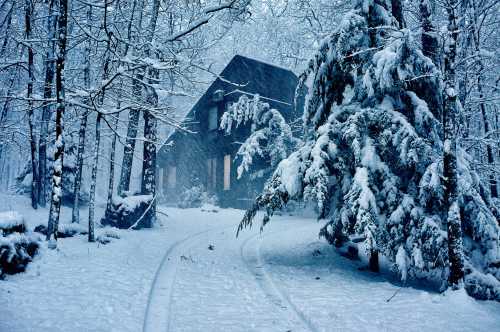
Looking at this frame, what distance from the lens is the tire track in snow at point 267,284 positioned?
516 cm

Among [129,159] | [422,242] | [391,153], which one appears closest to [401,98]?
[391,153]


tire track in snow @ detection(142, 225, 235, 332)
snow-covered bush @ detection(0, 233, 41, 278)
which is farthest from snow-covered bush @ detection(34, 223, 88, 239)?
snow-covered bush @ detection(0, 233, 41, 278)

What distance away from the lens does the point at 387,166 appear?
7434 mm

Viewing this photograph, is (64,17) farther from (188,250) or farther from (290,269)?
(290,269)

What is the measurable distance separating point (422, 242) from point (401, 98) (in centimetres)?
326

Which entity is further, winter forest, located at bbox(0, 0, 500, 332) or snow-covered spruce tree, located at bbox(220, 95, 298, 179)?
snow-covered spruce tree, located at bbox(220, 95, 298, 179)

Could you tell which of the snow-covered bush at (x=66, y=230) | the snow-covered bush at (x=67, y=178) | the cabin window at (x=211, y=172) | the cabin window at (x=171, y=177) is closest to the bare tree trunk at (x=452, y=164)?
the snow-covered bush at (x=66, y=230)

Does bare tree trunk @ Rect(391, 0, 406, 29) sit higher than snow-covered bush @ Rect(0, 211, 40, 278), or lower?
higher

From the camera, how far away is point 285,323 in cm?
480

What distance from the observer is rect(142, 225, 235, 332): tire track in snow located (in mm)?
4531

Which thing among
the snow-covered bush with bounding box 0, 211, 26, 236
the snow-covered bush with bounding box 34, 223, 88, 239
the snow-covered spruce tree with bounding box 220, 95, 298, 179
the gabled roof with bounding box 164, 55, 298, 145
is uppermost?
the gabled roof with bounding box 164, 55, 298, 145

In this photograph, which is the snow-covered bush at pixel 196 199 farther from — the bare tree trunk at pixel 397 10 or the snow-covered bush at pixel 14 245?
the bare tree trunk at pixel 397 10

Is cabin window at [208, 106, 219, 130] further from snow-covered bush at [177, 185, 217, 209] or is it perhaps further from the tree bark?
the tree bark

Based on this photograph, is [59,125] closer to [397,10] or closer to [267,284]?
[267,284]
